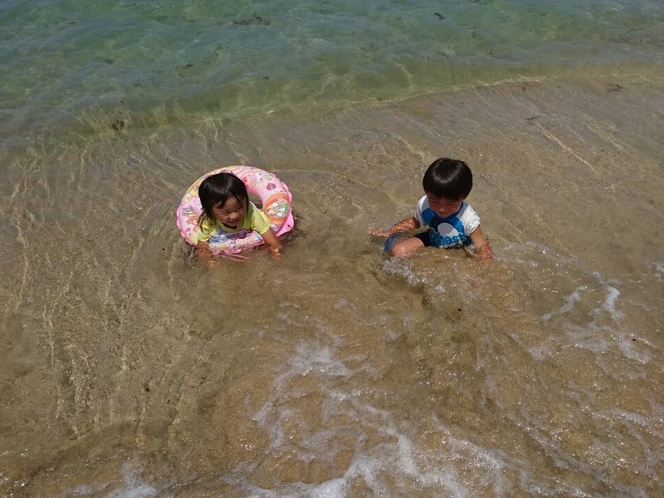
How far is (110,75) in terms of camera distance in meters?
7.94

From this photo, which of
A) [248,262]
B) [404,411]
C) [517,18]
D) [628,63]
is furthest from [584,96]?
[404,411]

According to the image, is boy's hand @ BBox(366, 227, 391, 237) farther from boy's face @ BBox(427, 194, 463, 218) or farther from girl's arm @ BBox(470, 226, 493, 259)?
girl's arm @ BBox(470, 226, 493, 259)

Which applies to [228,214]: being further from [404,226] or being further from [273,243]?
[404,226]

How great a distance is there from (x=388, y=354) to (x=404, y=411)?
461 millimetres

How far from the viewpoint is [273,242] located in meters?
4.64

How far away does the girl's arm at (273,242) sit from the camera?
15.2 feet

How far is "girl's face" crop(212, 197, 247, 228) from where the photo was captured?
13.7 ft

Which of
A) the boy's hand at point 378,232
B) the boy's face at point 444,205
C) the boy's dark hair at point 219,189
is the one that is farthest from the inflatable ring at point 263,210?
the boy's face at point 444,205

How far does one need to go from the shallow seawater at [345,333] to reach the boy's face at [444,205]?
393 mm

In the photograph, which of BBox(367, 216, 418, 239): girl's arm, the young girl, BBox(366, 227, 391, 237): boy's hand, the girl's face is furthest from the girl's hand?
BBox(367, 216, 418, 239): girl's arm

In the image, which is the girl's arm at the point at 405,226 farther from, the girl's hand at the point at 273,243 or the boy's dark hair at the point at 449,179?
the girl's hand at the point at 273,243

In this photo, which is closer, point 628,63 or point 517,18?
point 628,63

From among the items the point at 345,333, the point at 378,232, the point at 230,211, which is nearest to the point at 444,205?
the point at 378,232

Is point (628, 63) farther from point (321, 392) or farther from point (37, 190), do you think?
point (37, 190)
